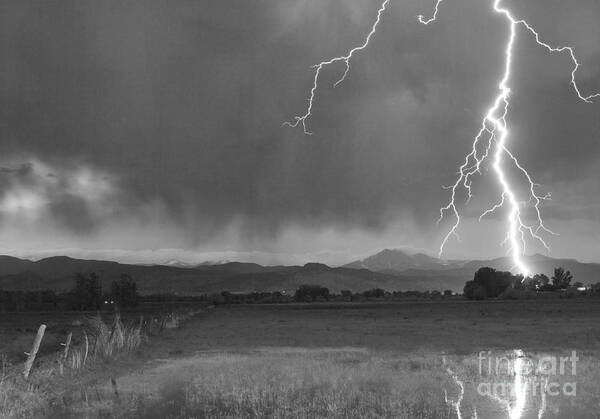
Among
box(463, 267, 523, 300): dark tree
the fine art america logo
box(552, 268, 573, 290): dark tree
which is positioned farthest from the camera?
box(552, 268, 573, 290): dark tree

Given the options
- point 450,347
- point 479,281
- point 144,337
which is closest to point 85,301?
point 479,281

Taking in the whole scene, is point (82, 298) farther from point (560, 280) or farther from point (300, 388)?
point (300, 388)

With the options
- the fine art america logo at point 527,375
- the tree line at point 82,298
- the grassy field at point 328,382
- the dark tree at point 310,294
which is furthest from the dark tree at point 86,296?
the fine art america logo at point 527,375

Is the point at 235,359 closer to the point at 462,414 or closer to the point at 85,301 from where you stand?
the point at 462,414

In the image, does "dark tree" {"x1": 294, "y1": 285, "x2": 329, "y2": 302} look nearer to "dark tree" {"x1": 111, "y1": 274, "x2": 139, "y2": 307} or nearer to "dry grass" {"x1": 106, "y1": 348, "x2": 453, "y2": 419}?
"dark tree" {"x1": 111, "y1": 274, "x2": 139, "y2": 307}

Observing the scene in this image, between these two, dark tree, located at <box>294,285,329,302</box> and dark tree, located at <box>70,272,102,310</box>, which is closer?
dark tree, located at <box>70,272,102,310</box>

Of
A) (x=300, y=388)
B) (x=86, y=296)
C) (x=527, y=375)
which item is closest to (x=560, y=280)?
(x=86, y=296)

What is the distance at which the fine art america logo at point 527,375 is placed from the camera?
15.9 metres

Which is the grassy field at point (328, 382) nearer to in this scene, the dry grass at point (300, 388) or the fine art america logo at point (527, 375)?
the dry grass at point (300, 388)

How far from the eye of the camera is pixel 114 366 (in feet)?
70.4

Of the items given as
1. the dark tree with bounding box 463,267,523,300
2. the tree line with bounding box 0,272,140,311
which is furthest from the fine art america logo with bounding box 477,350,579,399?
the dark tree with bounding box 463,267,523,300

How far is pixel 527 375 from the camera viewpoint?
18594 millimetres

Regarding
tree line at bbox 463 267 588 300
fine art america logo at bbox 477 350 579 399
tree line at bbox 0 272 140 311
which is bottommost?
tree line at bbox 0 272 140 311

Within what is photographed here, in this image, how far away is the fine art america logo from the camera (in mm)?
15930
